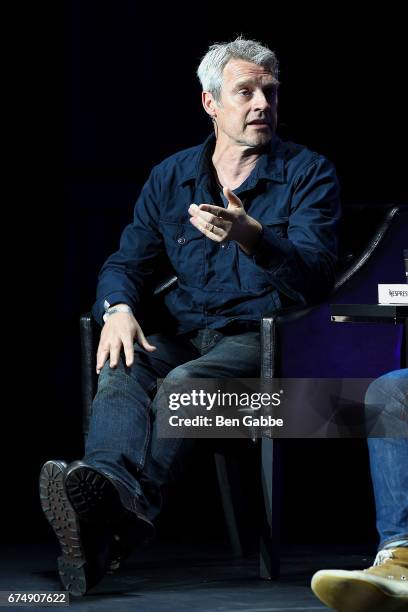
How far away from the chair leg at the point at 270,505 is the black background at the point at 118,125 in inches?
72.8

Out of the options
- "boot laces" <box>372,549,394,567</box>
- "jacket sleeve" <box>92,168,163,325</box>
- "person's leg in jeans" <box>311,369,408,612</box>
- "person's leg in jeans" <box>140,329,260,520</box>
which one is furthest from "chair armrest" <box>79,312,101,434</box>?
"boot laces" <box>372,549,394,567</box>

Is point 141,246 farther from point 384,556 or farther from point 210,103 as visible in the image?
point 384,556

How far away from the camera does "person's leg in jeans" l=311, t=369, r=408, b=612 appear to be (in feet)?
7.93

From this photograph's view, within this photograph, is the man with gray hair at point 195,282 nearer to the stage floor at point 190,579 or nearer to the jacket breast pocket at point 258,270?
the jacket breast pocket at point 258,270

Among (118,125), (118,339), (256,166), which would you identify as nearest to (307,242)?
(256,166)

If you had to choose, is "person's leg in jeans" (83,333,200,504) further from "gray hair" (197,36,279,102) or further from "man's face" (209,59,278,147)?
"gray hair" (197,36,279,102)

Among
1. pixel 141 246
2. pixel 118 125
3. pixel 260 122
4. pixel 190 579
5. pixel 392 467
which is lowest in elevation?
pixel 190 579

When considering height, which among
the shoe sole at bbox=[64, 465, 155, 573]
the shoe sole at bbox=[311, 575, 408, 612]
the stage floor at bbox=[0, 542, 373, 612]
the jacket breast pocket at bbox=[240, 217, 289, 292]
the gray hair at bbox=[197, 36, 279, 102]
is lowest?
the stage floor at bbox=[0, 542, 373, 612]

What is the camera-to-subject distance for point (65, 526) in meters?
2.80

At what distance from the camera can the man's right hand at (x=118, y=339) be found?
3197mm

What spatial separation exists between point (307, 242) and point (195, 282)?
0.39m

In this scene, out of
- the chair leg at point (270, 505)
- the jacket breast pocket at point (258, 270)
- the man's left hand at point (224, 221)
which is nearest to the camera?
the man's left hand at point (224, 221)

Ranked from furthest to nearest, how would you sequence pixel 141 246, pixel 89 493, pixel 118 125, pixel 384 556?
1. pixel 118 125
2. pixel 141 246
3. pixel 89 493
4. pixel 384 556

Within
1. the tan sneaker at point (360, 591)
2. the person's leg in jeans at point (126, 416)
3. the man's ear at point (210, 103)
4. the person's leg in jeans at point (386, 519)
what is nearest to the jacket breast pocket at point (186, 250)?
the person's leg in jeans at point (126, 416)
